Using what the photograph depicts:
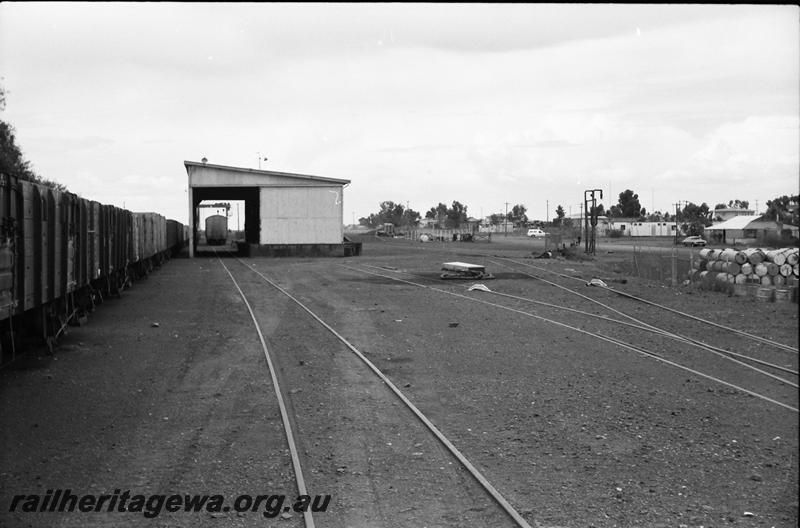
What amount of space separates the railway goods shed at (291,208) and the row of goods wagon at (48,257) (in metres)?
25.3

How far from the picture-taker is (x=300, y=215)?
4416 cm

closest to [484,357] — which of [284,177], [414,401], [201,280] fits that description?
[414,401]

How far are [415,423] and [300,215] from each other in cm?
3788

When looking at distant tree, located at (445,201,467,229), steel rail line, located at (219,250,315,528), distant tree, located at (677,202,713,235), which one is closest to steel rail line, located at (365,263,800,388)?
distant tree, located at (677,202,713,235)

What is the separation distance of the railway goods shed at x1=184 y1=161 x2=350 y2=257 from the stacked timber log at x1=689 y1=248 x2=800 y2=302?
84.9 ft

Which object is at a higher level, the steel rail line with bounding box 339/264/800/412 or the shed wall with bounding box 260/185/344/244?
the shed wall with bounding box 260/185/344/244

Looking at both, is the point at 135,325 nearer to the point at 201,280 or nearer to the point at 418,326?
the point at 418,326

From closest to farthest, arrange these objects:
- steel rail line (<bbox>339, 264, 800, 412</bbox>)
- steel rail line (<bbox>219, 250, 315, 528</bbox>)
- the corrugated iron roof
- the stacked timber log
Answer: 1. steel rail line (<bbox>219, 250, 315, 528</bbox>)
2. steel rail line (<bbox>339, 264, 800, 412</bbox>)
3. the stacked timber log
4. the corrugated iron roof

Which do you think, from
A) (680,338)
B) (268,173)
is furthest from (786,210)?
(268,173)

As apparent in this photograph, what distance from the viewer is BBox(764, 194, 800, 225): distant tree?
102 inches

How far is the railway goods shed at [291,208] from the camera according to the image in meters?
43.3

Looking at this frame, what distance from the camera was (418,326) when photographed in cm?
1401

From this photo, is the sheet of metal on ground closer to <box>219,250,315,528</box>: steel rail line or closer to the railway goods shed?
<box>219,250,315,528</box>: steel rail line

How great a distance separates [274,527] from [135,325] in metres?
10.4
